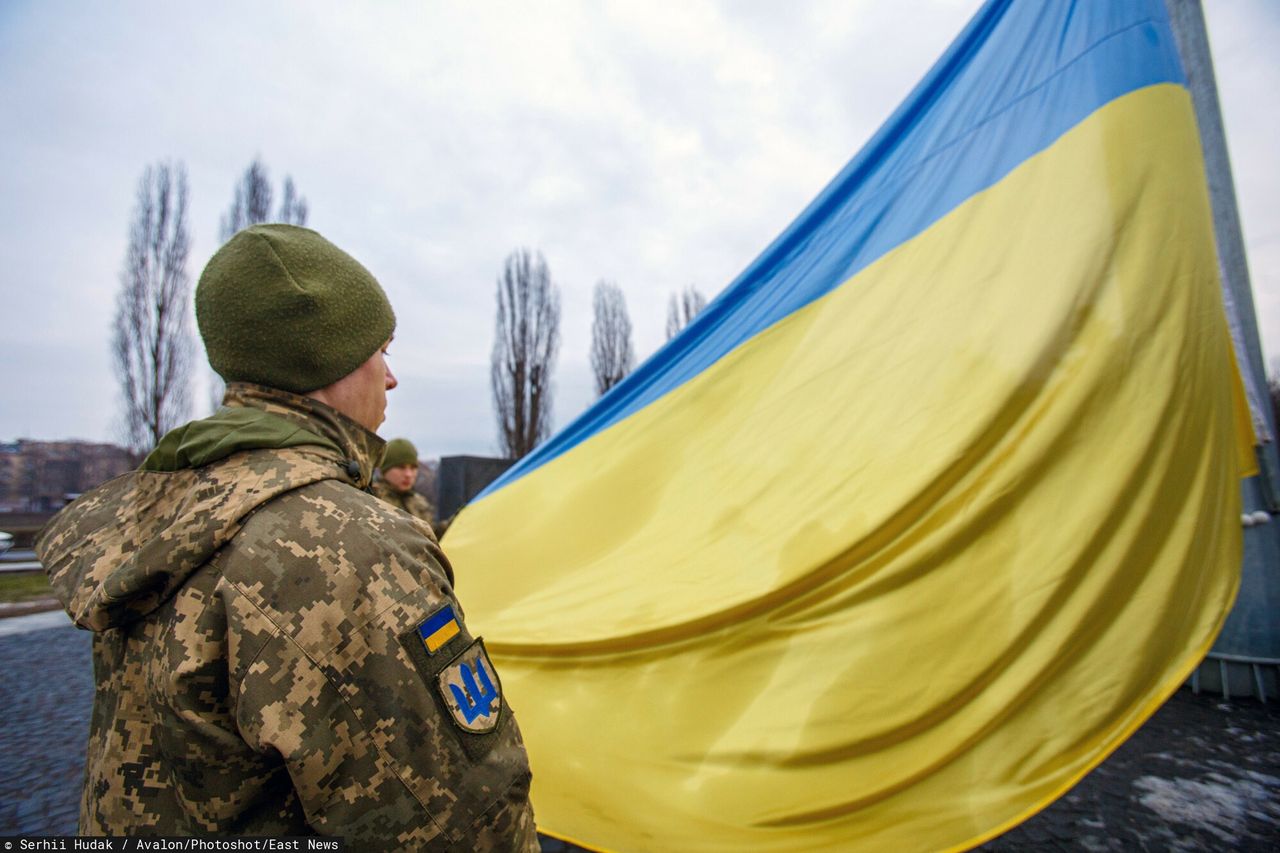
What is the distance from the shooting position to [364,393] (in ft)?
3.72

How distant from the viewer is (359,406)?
3.72ft

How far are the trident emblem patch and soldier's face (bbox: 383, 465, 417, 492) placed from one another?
16.2ft

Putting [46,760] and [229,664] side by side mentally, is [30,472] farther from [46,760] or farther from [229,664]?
[229,664]

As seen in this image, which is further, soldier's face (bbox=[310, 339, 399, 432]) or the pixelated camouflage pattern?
the pixelated camouflage pattern

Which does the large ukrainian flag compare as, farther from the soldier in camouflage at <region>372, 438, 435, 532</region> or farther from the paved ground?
the soldier in camouflage at <region>372, 438, 435, 532</region>

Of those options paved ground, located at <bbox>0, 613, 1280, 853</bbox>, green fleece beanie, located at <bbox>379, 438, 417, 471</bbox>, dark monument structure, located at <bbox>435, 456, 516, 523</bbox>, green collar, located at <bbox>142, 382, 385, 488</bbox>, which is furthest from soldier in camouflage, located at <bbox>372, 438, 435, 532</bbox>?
green collar, located at <bbox>142, 382, 385, 488</bbox>

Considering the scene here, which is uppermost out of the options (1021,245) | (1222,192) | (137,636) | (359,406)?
(1222,192)

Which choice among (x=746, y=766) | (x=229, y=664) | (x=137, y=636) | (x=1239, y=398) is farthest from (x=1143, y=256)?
(x=137, y=636)

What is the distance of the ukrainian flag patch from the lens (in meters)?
0.85

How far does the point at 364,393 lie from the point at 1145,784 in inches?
122

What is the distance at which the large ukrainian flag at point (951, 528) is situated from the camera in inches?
59.8

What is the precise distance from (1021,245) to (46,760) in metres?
4.64

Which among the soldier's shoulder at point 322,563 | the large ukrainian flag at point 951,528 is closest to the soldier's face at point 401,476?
the large ukrainian flag at point 951,528

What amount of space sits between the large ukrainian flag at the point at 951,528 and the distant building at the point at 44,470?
38757mm
